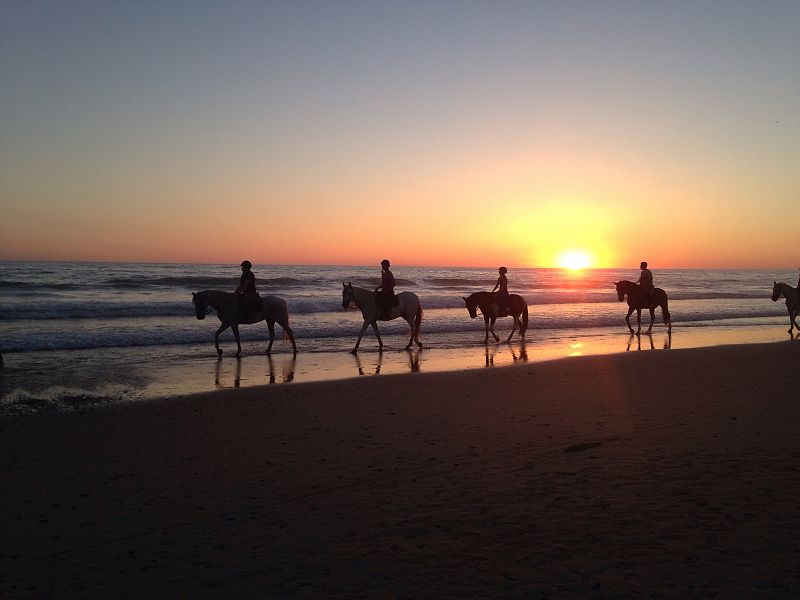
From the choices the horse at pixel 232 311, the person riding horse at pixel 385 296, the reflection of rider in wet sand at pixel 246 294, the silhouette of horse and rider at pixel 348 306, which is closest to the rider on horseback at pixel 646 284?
the silhouette of horse and rider at pixel 348 306

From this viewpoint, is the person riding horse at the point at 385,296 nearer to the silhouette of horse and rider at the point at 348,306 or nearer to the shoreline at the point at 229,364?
the silhouette of horse and rider at the point at 348,306

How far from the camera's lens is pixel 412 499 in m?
4.66

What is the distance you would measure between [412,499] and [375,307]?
12.1m

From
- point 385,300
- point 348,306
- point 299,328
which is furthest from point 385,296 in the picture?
point 299,328

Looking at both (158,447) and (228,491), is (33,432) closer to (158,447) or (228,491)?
(158,447)

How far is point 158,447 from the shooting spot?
6461mm

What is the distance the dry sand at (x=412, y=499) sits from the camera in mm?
3443

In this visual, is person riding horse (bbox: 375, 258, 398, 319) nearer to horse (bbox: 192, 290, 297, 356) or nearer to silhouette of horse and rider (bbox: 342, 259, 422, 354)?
silhouette of horse and rider (bbox: 342, 259, 422, 354)

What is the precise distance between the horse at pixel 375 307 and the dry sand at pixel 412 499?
26.4 feet

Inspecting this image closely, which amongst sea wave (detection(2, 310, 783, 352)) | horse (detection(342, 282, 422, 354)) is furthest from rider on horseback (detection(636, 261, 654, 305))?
horse (detection(342, 282, 422, 354))

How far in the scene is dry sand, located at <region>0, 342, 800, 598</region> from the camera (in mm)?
3443

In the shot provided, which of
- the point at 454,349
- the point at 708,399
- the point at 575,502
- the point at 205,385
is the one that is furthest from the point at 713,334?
the point at 575,502

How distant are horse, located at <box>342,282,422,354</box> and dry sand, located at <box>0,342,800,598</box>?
8051 millimetres

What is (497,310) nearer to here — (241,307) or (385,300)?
(385,300)
